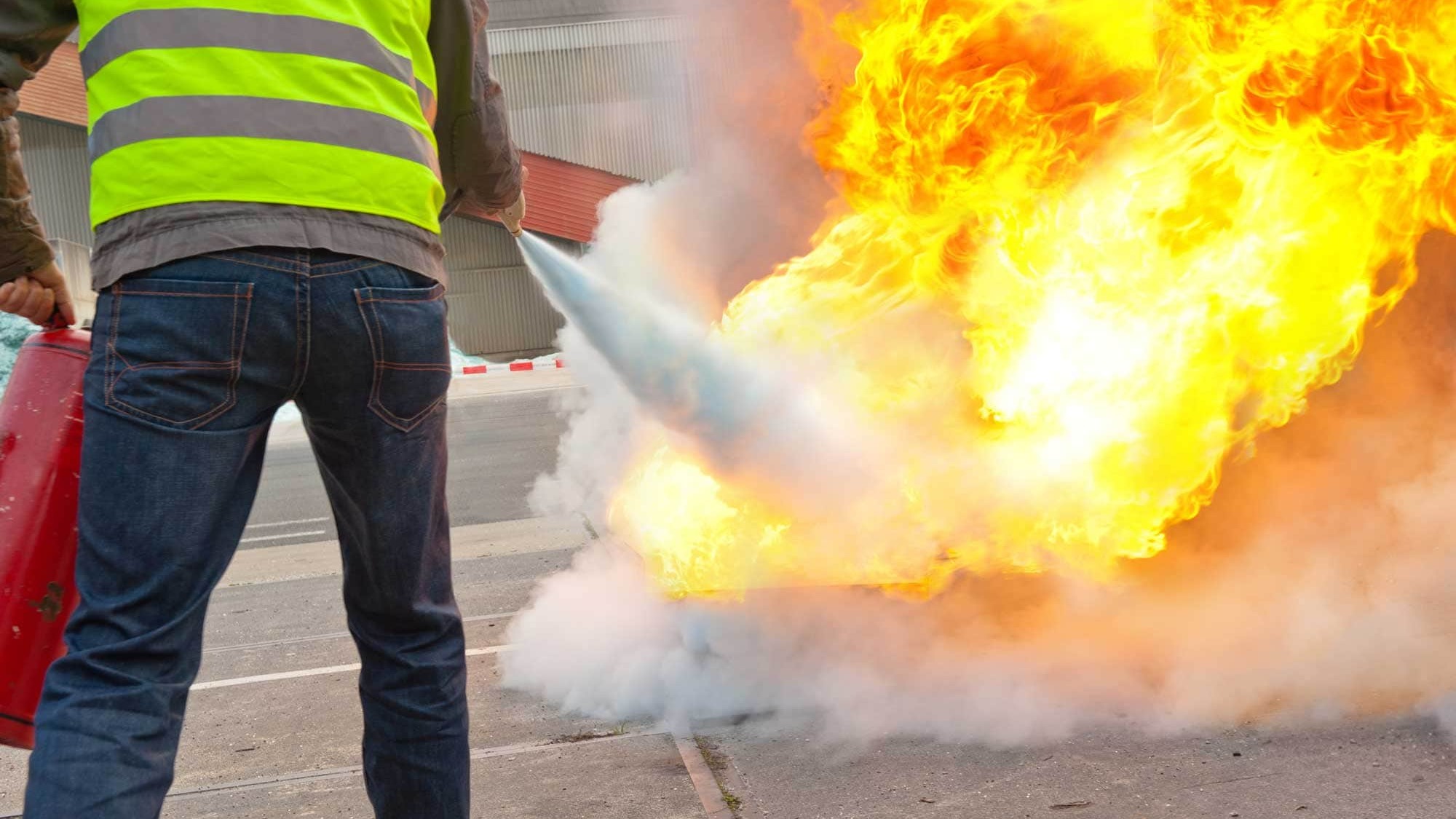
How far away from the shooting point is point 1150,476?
3654mm

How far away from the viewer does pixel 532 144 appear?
20844 mm

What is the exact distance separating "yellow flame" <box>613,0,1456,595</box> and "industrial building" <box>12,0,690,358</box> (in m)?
3.61

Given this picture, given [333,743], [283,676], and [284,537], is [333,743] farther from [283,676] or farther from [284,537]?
[284,537]

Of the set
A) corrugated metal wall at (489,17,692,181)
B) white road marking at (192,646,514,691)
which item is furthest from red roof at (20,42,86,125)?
white road marking at (192,646,514,691)

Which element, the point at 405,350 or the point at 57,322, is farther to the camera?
the point at 57,322

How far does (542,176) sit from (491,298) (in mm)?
3971

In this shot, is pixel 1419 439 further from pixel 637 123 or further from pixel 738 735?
pixel 637 123

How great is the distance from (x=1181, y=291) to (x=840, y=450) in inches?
43.2

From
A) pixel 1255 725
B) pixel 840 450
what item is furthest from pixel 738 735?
pixel 1255 725

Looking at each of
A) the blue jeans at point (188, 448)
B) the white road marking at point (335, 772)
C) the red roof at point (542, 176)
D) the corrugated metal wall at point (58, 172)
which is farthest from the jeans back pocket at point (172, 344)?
the corrugated metal wall at point (58, 172)

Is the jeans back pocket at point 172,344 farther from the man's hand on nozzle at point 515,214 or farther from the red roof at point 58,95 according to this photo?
the red roof at point 58,95

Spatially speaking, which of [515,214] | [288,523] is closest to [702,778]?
[515,214]

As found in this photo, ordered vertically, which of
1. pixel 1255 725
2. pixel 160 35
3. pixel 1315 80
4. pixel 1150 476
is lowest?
pixel 1255 725

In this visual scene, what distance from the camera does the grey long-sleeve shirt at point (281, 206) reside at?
181 cm
